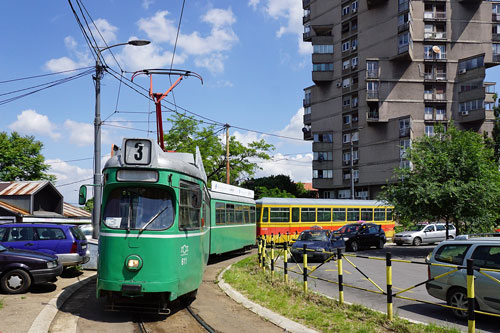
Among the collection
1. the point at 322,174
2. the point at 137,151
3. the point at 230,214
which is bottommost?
the point at 230,214

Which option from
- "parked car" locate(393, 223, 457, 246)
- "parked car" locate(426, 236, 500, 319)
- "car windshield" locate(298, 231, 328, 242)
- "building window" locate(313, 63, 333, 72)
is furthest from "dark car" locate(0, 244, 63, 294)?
"building window" locate(313, 63, 333, 72)

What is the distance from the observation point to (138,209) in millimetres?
8812

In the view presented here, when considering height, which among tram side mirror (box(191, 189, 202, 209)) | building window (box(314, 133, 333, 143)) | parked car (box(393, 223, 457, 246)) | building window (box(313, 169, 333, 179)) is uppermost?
building window (box(314, 133, 333, 143))

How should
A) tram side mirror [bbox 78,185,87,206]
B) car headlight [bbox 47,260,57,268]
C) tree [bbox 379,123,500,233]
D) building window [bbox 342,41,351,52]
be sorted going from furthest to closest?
1. building window [bbox 342,41,351,52]
2. tree [bbox 379,123,500,233]
3. car headlight [bbox 47,260,57,268]
4. tram side mirror [bbox 78,185,87,206]

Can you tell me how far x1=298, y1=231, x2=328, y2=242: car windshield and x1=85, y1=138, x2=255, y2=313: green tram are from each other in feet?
41.5

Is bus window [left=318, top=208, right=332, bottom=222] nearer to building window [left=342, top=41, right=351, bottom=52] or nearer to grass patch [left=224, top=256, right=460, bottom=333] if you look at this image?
grass patch [left=224, top=256, right=460, bottom=333]

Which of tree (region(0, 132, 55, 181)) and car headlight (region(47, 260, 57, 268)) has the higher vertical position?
tree (region(0, 132, 55, 181))

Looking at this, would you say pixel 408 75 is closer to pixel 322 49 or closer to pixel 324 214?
pixel 322 49

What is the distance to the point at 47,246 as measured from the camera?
14.2 m

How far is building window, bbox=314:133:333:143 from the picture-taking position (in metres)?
65.4

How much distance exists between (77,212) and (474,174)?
114ft

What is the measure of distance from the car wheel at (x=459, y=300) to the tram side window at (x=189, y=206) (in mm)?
5489

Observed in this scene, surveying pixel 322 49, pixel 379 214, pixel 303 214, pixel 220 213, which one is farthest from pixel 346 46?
pixel 220 213

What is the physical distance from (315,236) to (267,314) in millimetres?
12433
